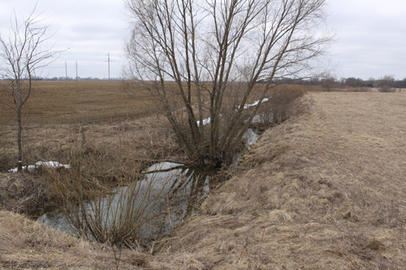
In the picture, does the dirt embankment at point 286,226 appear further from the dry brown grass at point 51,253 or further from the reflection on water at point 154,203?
the reflection on water at point 154,203

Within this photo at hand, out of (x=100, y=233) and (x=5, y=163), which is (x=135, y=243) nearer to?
(x=100, y=233)

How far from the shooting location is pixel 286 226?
18.5 feet

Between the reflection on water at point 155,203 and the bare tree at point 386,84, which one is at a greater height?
the bare tree at point 386,84

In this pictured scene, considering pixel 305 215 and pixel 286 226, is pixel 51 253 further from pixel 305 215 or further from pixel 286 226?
pixel 305 215

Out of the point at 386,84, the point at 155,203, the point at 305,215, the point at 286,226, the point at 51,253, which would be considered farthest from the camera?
the point at 386,84

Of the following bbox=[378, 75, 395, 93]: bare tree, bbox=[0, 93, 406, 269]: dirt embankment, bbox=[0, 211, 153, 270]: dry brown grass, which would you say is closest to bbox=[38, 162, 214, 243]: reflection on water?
bbox=[0, 93, 406, 269]: dirt embankment

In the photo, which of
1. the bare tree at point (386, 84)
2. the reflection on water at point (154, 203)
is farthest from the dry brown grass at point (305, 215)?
the bare tree at point (386, 84)

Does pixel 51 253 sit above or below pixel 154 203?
above

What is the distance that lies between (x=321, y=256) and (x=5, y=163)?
10.9 metres

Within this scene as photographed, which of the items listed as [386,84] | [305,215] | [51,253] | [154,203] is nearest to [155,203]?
[154,203]

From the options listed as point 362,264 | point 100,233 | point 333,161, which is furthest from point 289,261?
point 333,161

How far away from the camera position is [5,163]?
34.2 feet

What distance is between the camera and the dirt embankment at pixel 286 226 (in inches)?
169

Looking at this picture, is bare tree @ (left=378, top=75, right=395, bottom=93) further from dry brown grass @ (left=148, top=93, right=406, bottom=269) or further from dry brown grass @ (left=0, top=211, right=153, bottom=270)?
dry brown grass @ (left=0, top=211, right=153, bottom=270)
